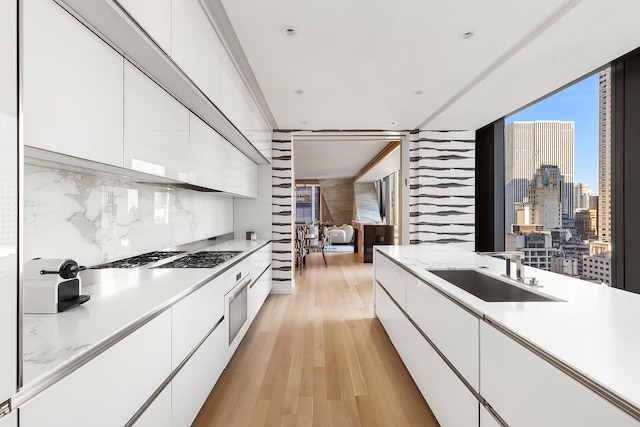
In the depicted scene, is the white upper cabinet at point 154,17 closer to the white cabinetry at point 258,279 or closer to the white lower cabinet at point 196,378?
the white lower cabinet at point 196,378

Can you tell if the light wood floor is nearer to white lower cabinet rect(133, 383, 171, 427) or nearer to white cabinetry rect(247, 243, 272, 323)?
white cabinetry rect(247, 243, 272, 323)

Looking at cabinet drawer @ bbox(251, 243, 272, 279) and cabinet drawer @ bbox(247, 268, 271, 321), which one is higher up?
cabinet drawer @ bbox(251, 243, 272, 279)

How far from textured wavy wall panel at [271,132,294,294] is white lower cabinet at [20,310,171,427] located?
131 inches

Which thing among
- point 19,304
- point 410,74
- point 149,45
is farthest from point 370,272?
point 19,304

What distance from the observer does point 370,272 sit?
20.7 feet

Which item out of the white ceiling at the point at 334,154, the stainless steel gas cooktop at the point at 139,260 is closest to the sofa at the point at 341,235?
the white ceiling at the point at 334,154

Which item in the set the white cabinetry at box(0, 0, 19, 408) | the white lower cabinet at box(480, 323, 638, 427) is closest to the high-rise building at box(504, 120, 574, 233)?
the white lower cabinet at box(480, 323, 638, 427)

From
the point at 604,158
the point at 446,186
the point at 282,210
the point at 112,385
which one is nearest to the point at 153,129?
the point at 112,385

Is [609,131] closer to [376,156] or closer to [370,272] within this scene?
[370,272]

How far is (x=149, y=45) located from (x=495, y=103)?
334cm

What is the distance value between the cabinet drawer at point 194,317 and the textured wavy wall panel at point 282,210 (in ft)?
8.42

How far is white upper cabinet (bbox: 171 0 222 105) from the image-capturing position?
1.59 meters

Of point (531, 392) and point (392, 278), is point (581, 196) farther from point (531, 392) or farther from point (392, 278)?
point (531, 392)

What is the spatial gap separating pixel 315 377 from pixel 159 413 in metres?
1.25
